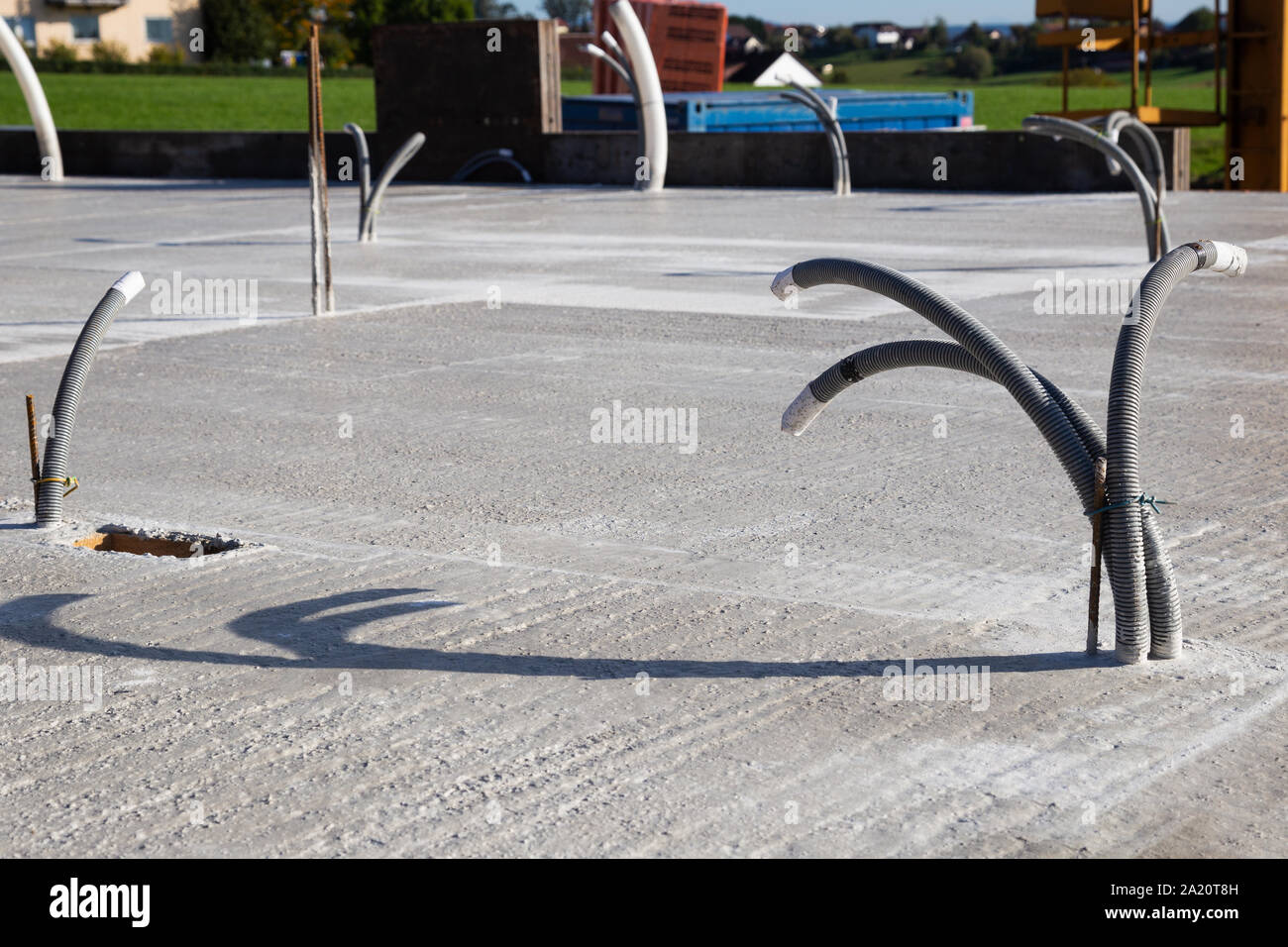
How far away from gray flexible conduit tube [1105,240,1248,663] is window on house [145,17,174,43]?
4841 inches

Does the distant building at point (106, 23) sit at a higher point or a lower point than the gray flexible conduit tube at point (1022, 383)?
higher

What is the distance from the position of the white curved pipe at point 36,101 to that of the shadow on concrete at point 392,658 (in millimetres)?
25577

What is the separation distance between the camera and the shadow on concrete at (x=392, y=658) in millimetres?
4895

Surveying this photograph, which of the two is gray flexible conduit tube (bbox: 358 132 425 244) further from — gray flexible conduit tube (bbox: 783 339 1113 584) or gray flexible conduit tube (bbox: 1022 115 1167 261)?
gray flexible conduit tube (bbox: 783 339 1113 584)

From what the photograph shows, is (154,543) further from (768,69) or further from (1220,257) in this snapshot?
(768,69)

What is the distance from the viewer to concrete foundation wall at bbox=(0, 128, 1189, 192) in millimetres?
24031

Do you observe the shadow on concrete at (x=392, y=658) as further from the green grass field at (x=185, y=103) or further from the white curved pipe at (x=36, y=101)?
the green grass field at (x=185, y=103)

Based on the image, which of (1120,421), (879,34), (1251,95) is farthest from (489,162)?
(879,34)

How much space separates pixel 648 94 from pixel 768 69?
42235 millimetres

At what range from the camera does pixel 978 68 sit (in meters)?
132

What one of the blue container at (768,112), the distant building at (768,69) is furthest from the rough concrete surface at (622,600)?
the distant building at (768,69)

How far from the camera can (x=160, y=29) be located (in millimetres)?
120250
